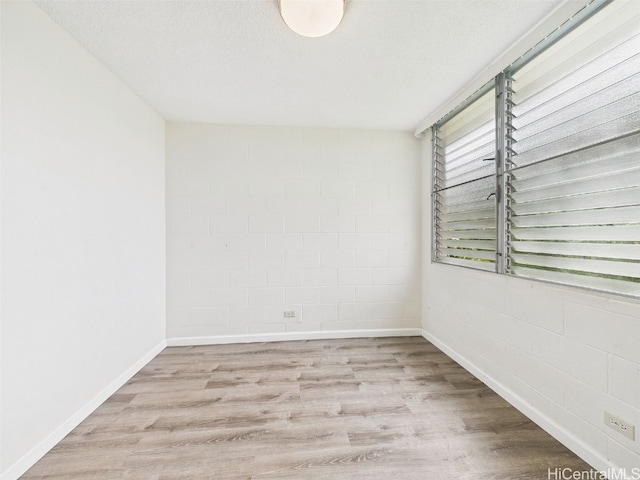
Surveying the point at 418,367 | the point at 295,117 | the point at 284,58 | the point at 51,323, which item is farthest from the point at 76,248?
the point at 418,367

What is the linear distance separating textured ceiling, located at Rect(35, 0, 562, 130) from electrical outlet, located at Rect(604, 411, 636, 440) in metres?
2.20

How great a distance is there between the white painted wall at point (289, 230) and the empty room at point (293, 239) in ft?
0.11

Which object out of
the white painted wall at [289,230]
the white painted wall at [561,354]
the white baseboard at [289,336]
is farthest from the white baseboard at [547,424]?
the white painted wall at [289,230]

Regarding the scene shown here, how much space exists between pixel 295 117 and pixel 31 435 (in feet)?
10.1

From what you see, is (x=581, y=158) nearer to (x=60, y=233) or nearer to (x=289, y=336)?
(x=289, y=336)

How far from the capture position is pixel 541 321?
5.58 feet

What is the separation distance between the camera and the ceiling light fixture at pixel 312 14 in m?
1.39

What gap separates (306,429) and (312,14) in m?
2.43

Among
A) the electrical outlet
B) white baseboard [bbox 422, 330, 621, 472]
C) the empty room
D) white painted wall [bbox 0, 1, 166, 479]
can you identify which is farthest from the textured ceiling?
white baseboard [bbox 422, 330, 621, 472]

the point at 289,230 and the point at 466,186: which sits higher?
the point at 466,186

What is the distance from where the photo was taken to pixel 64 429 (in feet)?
5.44

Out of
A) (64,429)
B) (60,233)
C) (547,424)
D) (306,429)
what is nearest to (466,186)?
(547,424)

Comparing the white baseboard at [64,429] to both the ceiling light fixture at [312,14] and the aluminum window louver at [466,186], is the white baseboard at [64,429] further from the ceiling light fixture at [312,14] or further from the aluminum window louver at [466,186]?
the aluminum window louver at [466,186]

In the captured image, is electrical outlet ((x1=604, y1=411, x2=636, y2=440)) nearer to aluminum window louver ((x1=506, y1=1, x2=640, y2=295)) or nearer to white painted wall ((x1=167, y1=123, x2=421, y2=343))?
aluminum window louver ((x1=506, y1=1, x2=640, y2=295))
